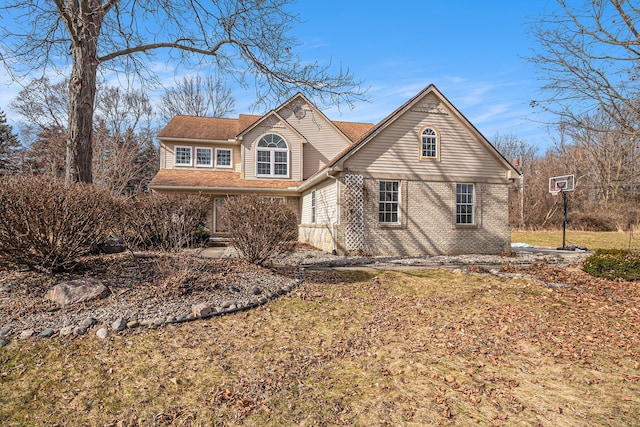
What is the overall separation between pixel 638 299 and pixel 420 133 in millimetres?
8504

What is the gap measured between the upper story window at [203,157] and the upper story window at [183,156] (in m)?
0.47

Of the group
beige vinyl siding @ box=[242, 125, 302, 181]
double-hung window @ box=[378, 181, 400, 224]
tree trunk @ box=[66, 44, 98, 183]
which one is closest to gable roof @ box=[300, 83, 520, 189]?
double-hung window @ box=[378, 181, 400, 224]

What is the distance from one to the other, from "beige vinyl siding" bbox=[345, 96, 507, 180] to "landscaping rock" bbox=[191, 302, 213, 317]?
8609 millimetres

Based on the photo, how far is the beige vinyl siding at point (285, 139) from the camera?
64.7 ft

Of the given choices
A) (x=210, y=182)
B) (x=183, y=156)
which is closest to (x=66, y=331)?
(x=210, y=182)

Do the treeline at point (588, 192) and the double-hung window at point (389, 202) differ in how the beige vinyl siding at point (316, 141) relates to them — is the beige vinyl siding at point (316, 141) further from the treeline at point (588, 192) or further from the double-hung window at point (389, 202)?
the treeline at point (588, 192)

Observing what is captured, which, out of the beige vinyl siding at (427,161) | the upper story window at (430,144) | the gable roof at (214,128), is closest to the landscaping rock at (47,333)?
the beige vinyl siding at (427,161)

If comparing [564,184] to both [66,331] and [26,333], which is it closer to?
[66,331]

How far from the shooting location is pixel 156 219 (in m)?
10.4

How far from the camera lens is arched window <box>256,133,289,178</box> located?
19938 millimetres

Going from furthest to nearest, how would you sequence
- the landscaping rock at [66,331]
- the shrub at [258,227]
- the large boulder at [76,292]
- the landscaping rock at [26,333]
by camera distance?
the shrub at [258,227] → the large boulder at [76,292] → the landscaping rock at [66,331] → the landscaping rock at [26,333]

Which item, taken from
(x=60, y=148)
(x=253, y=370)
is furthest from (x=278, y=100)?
(x=60, y=148)

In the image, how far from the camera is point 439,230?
1409 centimetres

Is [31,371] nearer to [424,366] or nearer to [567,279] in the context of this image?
[424,366]
